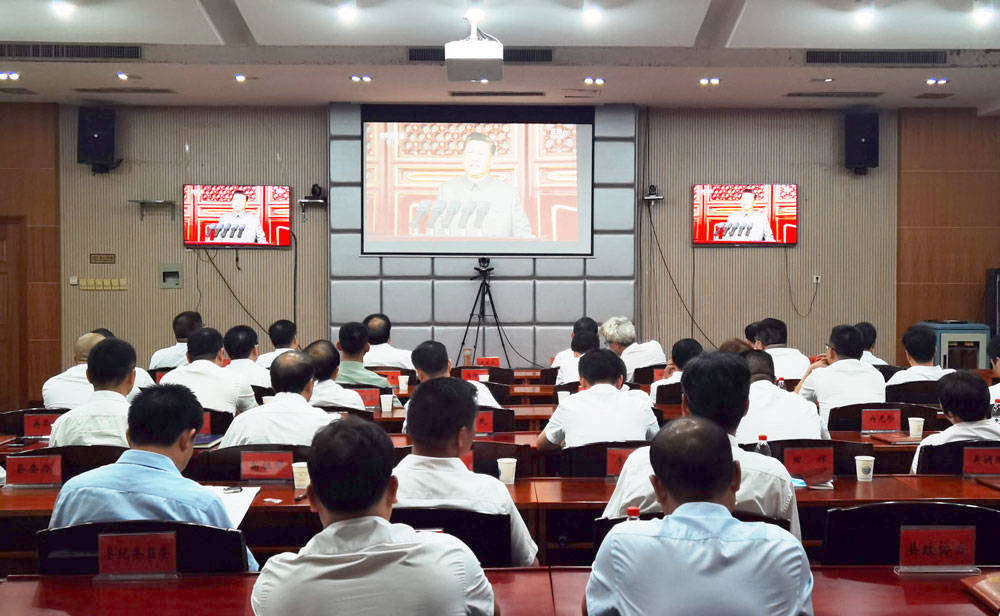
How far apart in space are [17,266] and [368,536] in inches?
381

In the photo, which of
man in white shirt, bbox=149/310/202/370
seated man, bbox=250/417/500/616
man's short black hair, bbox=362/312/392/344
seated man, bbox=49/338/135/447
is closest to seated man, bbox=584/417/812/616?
seated man, bbox=250/417/500/616

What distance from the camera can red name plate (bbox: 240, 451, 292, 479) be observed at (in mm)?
3234

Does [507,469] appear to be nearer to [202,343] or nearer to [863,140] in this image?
[202,343]

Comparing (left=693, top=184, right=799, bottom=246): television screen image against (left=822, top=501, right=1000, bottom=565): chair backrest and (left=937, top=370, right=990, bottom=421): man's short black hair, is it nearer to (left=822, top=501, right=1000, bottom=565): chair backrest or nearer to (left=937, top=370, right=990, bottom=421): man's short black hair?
(left=937, top=370, right=990, bottom=421): man's short black hair

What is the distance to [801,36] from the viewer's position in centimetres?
730

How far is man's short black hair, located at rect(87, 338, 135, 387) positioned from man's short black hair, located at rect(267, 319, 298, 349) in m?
2.61

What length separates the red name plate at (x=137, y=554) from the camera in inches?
83.4

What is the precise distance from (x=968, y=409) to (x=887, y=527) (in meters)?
1.54

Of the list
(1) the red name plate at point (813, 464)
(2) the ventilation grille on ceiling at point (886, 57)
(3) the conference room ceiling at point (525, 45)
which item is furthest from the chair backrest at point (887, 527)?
(2) the ventilation grille on ceiling at point (886, 57)

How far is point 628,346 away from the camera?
661 centimetres

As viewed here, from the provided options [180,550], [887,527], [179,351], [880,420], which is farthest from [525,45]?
[180,550]

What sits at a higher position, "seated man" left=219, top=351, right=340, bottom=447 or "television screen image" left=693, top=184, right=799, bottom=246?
"television screen image" left=693, top=184, right=799, bottom=246

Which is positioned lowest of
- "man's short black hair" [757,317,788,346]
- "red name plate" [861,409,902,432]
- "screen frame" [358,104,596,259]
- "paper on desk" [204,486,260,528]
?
"paper on desk" [204,486,260,528]

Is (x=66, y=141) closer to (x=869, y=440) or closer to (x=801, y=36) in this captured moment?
(x=801, y=36)
